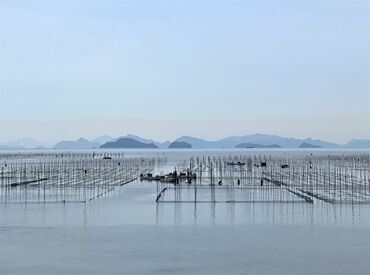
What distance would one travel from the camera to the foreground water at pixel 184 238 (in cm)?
1501

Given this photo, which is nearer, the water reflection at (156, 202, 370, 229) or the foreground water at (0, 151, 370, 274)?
the foreground water at (0, 151, 370, 274)

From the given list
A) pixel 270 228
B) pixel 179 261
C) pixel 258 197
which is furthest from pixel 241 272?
pixel 258 197

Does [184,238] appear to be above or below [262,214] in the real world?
below

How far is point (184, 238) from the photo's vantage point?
18.7m

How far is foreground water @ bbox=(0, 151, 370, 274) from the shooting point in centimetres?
1501

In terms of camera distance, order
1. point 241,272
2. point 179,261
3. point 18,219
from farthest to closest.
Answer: point 18,219 → point 179,261 → point 241,272

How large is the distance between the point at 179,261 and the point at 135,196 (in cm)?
1548

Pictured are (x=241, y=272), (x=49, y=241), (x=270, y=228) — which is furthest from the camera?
(x=270, y=228)

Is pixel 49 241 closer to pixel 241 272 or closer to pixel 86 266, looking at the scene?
pixel 86 266

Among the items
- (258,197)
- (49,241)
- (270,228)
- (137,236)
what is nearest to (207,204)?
(258,197)

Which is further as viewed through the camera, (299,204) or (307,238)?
(299,204)

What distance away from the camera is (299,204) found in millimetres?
26234

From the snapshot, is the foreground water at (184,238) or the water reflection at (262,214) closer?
the foreground water at (184,238)

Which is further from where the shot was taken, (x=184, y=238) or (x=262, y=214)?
(x=262, y=214)
